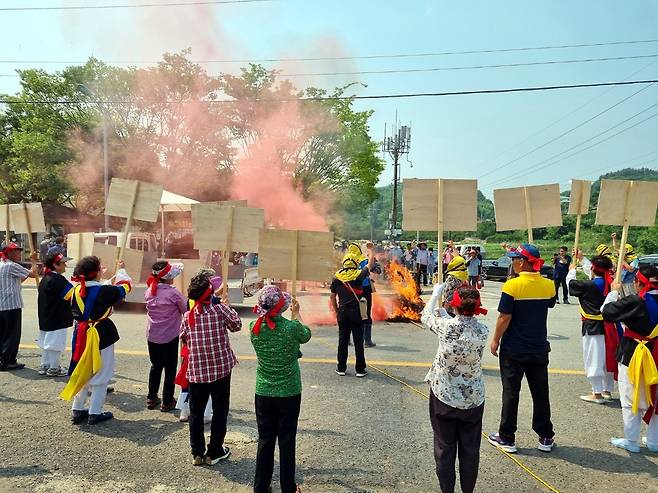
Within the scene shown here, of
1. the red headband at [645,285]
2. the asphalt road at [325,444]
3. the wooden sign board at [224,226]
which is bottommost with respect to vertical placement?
the asphalt road at [325,444]

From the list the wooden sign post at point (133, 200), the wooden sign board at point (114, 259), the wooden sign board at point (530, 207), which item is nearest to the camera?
the wooden sign board at point (530, 207)

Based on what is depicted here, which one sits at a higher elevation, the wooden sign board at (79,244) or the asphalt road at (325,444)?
the wooden sign board at (79,244)

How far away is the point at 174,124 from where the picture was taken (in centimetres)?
2378

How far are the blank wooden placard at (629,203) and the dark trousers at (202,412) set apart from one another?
499cm

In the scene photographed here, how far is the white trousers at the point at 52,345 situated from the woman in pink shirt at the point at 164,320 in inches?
80.2

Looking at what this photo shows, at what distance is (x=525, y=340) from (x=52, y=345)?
585 centimetres

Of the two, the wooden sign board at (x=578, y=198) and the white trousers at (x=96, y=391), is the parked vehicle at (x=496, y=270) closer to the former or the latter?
the wooden sign board at (x=578, y=198)

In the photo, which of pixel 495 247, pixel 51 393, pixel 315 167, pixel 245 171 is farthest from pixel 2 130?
pixel 495 247

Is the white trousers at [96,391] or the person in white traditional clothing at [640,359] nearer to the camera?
the person in white traditional clothing at [640,359]

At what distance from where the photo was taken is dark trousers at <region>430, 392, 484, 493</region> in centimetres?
338

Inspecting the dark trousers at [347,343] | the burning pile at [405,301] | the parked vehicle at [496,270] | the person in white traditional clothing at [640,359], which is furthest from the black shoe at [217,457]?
the parked vehicle at [496,270]

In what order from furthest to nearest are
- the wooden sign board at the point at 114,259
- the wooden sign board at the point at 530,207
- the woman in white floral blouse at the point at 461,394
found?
the wooden sign board at the point at 114,259, the wooden sign board at the point at 530,207, the woman in white floral blouse at the point at 461,394

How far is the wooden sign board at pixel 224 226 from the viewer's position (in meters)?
5.52

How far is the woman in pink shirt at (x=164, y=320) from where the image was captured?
5062 mm
